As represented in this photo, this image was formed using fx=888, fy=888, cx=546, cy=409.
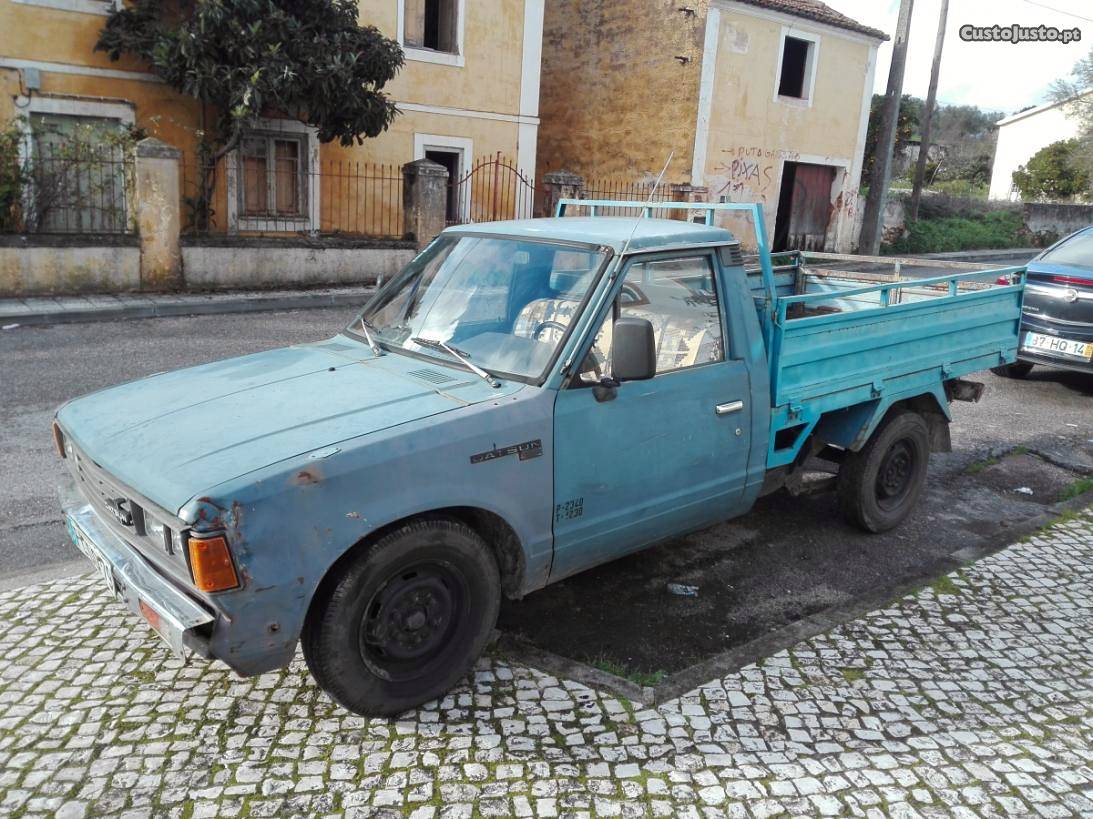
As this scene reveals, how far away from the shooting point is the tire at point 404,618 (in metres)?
3.26

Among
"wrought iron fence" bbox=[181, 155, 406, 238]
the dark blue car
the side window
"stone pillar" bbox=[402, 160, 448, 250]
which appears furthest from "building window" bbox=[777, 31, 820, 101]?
the side window

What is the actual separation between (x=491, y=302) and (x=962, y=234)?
95.9 ft

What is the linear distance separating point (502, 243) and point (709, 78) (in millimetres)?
18279

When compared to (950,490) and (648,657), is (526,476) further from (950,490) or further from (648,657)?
(950,490)

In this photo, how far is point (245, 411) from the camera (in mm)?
3582

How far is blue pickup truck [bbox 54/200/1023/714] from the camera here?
309cm

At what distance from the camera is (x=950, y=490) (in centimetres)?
679

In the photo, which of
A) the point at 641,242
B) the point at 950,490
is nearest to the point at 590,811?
the point at 641,242

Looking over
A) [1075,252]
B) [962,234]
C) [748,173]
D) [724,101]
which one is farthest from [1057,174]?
[1075,252]

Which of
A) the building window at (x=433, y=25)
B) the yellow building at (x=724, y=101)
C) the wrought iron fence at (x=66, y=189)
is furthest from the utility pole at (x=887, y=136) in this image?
the wrought iron fence at (x=66, y=189)

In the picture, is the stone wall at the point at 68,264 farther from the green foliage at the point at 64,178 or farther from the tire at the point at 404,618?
the tire at the point at 404,618

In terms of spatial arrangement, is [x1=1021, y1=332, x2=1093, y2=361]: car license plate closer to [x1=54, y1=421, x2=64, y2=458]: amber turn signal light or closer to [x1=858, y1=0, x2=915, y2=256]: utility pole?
[x1=54, y1=421, x2=64, y2=458]: amber turn signal light

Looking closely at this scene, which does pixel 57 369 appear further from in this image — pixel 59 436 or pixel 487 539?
pixel 487 539

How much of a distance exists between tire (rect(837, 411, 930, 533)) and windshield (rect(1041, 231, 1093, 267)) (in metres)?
5.25
